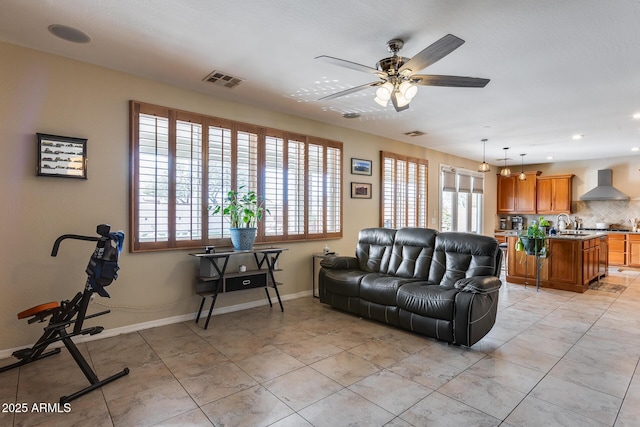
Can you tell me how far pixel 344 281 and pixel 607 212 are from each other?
27.5 feet

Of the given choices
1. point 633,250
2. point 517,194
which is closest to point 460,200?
point 517,194

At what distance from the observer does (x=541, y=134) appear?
6.15 meters

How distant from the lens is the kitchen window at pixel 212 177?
3.74 meters

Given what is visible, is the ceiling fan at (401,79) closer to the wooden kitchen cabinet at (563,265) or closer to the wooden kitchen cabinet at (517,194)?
the wooden kitchen cabinet at (563,265)

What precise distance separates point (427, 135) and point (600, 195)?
17.8 ft

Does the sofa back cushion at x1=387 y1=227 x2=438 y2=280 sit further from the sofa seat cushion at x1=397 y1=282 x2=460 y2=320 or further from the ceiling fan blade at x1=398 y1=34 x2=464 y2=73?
the ceiling fan blade at x1=398 y1=34 x2=464 y2=73

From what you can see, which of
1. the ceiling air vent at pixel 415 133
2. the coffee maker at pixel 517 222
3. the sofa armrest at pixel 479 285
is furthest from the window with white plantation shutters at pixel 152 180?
the coffee maker at pixel 517 222

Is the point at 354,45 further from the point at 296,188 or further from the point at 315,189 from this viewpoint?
the point at 315,189

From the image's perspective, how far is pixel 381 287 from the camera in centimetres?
388

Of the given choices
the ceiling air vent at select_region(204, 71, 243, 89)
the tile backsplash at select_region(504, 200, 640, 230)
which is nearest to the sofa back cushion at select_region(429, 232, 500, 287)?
the ceiling air vent at select_region(204, 71, 243, 89)

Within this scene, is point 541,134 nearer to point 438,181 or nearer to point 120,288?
point 438,181

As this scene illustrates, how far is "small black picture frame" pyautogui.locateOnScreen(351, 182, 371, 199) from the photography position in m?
5.98

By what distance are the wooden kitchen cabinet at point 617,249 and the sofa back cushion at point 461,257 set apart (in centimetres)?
663

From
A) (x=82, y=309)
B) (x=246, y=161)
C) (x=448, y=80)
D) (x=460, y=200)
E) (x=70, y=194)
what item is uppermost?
(x=448, y=80)
